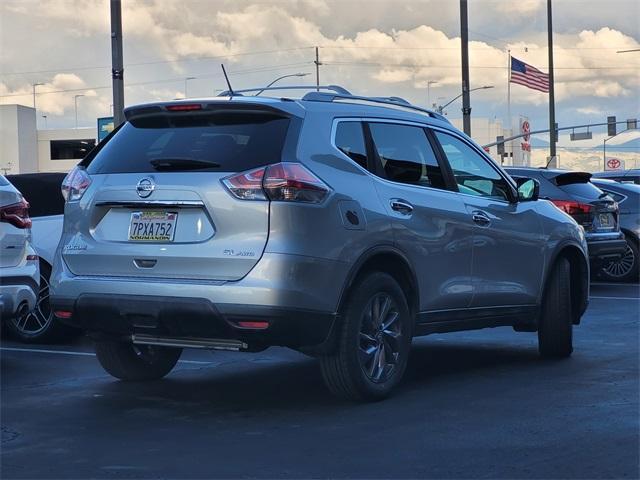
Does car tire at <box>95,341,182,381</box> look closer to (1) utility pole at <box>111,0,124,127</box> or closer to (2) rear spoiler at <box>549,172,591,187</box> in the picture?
(2) rear spoiler at <box>549,172,591,187</box>

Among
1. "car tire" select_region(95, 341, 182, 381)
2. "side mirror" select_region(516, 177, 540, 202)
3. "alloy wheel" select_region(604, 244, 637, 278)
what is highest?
"side mirror" select_region(516, 177, 540, 202)

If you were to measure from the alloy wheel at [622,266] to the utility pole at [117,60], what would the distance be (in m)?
7.63

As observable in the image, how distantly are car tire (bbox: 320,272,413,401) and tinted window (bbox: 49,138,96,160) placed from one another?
8536 centimetres

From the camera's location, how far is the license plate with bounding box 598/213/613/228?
1332 centimetres

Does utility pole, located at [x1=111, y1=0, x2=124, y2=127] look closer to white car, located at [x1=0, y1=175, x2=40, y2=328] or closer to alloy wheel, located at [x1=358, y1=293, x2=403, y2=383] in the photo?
white car, located at [x1=0, y1=175, x2=40, y2=328]

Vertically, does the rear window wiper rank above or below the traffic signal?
below

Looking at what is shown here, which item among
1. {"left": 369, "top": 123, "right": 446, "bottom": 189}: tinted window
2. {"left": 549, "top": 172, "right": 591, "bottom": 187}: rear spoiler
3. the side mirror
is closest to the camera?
{"left": 369, "top": 123, "right": 446, "bottom": 189}: tinted window

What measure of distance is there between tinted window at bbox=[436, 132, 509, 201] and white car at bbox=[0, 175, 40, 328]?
3152mm

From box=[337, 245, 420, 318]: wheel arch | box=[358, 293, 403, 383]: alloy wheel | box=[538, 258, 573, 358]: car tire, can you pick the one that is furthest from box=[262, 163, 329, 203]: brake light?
box=[538, 258, 573, 358]: car tire

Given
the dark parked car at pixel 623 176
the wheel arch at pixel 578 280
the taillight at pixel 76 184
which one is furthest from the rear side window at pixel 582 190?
the taillight at pixel 76 184

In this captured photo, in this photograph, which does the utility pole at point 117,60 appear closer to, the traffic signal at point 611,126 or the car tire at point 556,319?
the car tire at point 556,319

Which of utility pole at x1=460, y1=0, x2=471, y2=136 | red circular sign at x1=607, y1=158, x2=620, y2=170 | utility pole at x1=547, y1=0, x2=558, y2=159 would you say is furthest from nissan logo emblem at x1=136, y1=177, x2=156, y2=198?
red circular sign at x1=607, y1=158, x2=620, y2=170

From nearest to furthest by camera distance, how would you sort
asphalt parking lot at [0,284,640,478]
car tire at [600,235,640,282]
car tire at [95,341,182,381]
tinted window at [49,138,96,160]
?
asphalt parking lot at [0,284,640,478], car tire at [95,341,182,381], car tire at [600,235,640,282], tinted window at [49,138,96,160]

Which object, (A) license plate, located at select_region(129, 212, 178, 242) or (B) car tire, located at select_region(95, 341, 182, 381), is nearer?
(A) license plate, located at select_region(129, 212, 178, 242)
